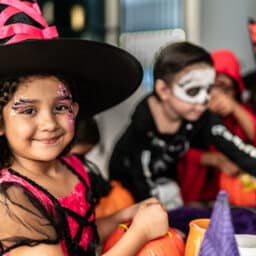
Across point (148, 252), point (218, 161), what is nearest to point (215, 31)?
point (218, 161)

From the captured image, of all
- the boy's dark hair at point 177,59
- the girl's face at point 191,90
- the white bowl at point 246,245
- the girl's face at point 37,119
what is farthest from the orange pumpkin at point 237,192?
the girl's face at point 37,119

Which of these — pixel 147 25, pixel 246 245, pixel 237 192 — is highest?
pixel 147 25

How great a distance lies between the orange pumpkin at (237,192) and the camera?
1504 millimetres

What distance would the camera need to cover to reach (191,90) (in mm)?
1368

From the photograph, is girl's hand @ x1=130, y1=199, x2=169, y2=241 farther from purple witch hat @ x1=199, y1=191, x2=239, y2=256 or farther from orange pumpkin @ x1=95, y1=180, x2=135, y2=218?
orange pumpkin @ x1=95, y1=180, x2=135, y2=218

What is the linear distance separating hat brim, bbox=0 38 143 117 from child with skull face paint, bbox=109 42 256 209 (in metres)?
0.43

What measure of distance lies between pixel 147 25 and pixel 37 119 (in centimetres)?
165

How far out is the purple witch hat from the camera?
71 centimetres

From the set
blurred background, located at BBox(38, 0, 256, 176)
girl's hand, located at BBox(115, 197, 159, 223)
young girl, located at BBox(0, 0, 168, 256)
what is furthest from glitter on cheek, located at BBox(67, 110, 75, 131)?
blurred background, located at BBox(38, 0, 256, 176)

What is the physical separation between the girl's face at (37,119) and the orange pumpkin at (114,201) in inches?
21.9

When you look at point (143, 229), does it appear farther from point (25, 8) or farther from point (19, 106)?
point (25, 8)

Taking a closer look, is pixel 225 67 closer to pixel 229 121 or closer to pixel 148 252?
pixel 229 121

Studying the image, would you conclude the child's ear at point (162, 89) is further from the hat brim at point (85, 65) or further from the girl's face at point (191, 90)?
the hat brim at point (85, 65)

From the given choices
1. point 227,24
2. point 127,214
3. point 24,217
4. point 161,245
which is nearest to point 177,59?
point 127,214
